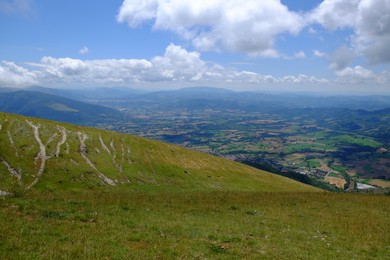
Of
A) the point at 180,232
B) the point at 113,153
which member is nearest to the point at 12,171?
the point at 113,153

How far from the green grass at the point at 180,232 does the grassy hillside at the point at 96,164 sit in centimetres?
2824

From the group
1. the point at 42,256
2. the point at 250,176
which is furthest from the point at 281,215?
the point at 250,176

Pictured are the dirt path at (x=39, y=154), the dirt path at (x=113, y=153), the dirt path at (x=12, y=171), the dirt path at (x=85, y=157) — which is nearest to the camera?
the dirt path at (x=12, y=171)

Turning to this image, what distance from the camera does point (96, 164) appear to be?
66688 mm

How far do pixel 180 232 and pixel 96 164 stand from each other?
4939cm

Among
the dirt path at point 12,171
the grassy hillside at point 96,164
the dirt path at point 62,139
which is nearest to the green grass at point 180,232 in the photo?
the dirt path at point 12,171

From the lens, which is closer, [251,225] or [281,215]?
[251,225]

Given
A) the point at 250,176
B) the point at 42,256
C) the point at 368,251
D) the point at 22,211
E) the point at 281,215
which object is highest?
the point at 42,256

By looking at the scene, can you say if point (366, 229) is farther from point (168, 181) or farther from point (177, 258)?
point (168, 181)

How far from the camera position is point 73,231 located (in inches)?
711

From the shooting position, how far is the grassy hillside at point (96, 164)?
56531 millimetres

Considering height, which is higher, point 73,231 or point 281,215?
point 73,231

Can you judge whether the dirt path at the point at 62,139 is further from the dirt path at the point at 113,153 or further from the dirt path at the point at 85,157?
the dirt path at the point at 113,153

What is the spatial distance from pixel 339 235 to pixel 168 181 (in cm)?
4862
